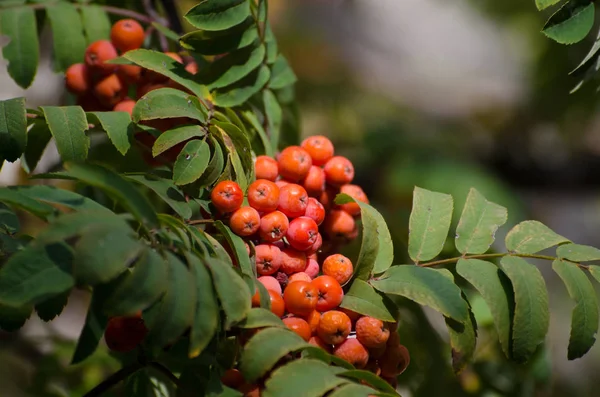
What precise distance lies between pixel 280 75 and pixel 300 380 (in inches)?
23.0

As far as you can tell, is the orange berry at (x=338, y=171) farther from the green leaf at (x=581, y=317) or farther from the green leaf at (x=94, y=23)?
the green leaf at (x=94, y=23)

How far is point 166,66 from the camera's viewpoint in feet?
2.98

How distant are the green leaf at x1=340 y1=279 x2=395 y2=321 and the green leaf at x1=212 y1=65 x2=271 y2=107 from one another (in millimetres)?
308

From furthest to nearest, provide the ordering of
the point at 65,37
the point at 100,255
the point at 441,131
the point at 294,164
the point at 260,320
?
the point at 441,131 < the point at 65,37 < the point at 294,164 < the point at 260,320 < the point at 100,255

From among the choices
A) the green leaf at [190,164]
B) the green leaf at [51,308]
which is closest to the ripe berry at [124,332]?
the green leaf at [51,308]

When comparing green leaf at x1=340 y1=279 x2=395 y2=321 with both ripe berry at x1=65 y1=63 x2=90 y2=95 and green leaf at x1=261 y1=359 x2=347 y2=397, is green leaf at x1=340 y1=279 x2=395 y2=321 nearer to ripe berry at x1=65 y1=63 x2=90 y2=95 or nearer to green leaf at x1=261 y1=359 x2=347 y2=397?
green leaf at x1=261 y1=359 x2=347 y2=397

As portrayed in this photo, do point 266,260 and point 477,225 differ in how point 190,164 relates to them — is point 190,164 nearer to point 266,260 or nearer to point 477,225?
point 266,260

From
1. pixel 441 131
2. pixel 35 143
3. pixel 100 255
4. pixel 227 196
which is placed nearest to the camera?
pixel 100 255

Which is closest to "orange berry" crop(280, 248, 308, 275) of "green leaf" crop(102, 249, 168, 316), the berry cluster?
the berry cluster

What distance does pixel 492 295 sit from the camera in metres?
0.76

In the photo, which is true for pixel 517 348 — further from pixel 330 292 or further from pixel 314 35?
pixel 314 35

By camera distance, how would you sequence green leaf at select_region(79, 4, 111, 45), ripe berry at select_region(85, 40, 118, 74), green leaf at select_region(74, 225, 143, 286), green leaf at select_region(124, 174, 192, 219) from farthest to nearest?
1. green leaf at select_region(79, 4, 111, 45)
2. ripe berry at select_region(85, 40, 118, 74)
3. green leaf at select_region(124, 174, 192, 219)
4. green leaf at select_region(74, 225, 143, 286)

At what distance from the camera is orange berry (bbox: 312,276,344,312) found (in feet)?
2.50

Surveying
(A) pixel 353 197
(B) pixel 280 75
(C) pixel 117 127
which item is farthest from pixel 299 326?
(B) pixel 280 75
